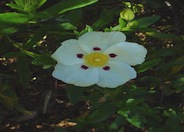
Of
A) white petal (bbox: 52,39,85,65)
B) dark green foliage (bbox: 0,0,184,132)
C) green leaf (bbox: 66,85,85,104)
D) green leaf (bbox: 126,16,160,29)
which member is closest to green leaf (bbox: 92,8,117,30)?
dark green foliage (bbox: 0,0,184,132)

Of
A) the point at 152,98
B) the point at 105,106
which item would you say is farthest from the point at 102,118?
the point at 152,98

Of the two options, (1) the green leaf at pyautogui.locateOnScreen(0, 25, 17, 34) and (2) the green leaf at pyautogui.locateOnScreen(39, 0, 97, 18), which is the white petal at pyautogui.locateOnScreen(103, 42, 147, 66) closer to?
(2) the green leaf at pyautogui.locateOnScreen(39, 0, 97, 18)

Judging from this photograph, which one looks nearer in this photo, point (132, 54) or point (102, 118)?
point (132, 54)

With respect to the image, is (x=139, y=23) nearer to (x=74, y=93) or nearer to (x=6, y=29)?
(x=74, y=93)

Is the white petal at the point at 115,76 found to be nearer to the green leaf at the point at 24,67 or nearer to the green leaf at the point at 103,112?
the green leaf at the point at 103,112

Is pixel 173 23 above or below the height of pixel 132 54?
below

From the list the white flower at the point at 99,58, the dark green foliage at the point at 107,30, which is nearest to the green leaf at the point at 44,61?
the dark green foliage at the point at 107,30

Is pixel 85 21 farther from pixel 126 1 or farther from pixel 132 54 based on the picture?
pixel 132 54
